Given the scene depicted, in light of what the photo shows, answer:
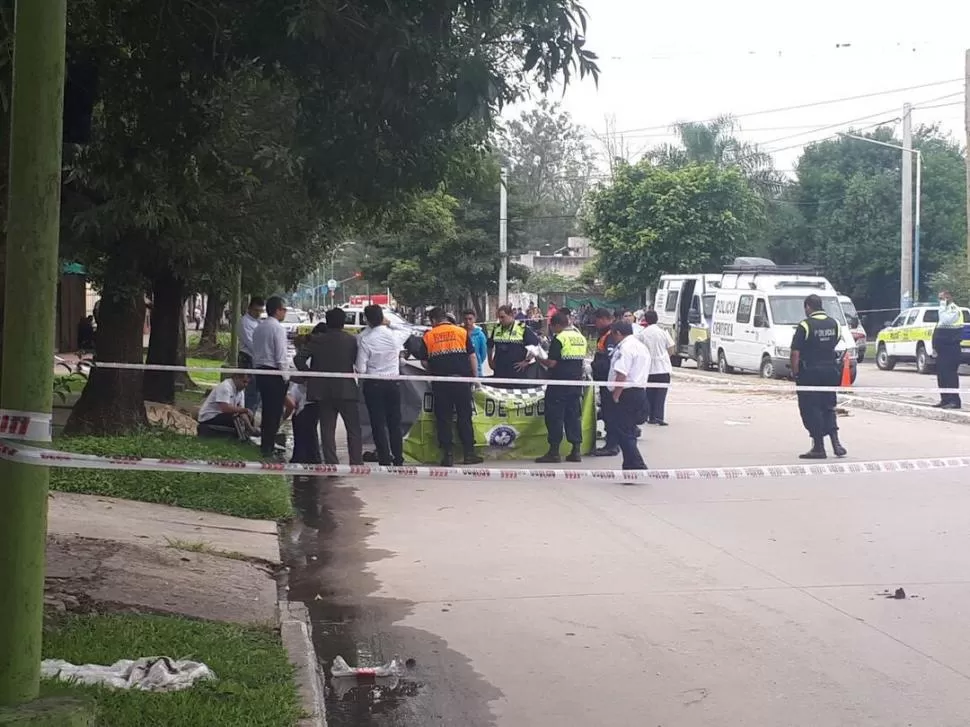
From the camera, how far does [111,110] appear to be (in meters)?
8.12

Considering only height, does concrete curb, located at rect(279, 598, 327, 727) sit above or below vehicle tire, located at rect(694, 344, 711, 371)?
below

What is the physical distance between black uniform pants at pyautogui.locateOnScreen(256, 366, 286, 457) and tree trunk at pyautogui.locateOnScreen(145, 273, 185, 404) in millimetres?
4543

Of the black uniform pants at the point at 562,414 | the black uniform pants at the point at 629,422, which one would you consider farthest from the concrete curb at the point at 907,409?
the black uniform pants at the point at 629,422

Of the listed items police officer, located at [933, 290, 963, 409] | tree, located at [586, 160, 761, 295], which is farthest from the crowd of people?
tree, located at [586, 160, 761, 295]

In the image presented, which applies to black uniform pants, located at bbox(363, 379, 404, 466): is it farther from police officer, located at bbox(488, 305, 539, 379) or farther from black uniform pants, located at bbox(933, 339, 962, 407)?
black uniform pants, located at bbox(933, 339, 962, 407)

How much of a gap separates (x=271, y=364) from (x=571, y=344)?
3.47 meters

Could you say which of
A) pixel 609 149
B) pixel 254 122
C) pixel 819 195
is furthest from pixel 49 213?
pixel 609 149

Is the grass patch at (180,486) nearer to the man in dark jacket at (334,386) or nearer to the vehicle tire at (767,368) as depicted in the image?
the man in dark jacket at (334,386)

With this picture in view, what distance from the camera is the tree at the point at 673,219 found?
44531 mm

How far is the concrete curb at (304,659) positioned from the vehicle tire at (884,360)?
2796 cm

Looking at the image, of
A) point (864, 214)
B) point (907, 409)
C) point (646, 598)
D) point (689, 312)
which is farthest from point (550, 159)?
point (646, 598)

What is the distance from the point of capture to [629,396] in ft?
40.4

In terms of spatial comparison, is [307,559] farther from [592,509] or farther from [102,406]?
[102,406]

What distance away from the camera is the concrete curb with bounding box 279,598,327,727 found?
5113 mm
